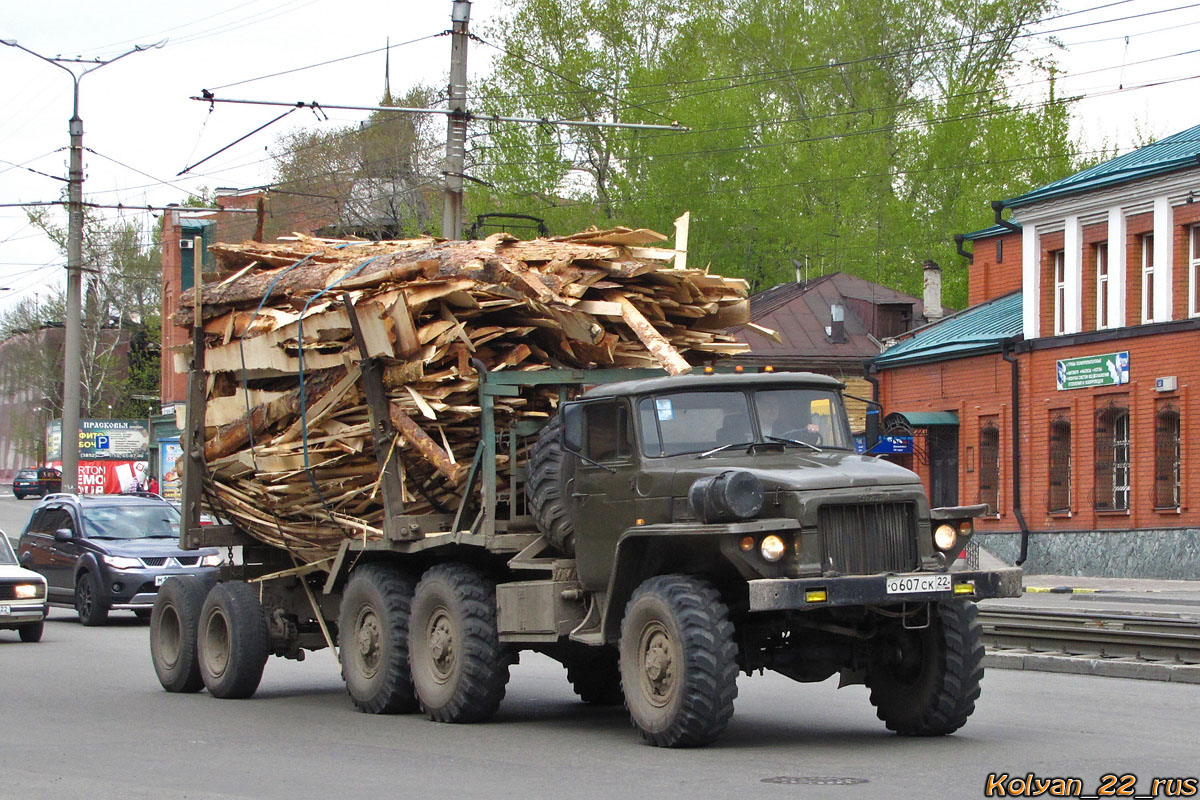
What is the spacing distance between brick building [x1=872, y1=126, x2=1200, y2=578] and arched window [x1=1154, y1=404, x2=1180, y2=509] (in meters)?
0.03

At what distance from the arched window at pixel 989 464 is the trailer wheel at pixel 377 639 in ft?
85.6

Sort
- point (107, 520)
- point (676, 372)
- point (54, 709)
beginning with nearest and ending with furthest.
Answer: point (676, 372) → point (54, 709) → point (107, 520)

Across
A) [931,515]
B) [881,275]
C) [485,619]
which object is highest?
[881,275]

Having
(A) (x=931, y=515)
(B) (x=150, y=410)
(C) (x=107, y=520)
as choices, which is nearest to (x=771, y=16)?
(B) (x=150, y=410)

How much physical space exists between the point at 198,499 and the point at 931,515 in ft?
25.0

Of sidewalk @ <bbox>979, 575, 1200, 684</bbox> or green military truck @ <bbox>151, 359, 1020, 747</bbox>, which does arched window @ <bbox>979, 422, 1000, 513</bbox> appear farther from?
green military truck @ <bbox>151, 359, 1020, 747</bbox>

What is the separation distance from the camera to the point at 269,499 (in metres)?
14.7

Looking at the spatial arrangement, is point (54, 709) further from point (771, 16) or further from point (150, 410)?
point (150, 410)

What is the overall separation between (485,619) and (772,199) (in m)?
44.4

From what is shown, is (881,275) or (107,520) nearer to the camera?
(107,520)

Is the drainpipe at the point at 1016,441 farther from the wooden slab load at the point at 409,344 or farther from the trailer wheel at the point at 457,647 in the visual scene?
the trailer wheel at the point at 457,647

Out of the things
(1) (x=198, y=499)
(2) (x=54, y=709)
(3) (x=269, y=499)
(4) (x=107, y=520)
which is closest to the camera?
(2) (x=54, y=709)

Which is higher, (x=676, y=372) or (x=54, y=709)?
(x=676, y=372)

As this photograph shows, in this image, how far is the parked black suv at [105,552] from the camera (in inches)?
938
